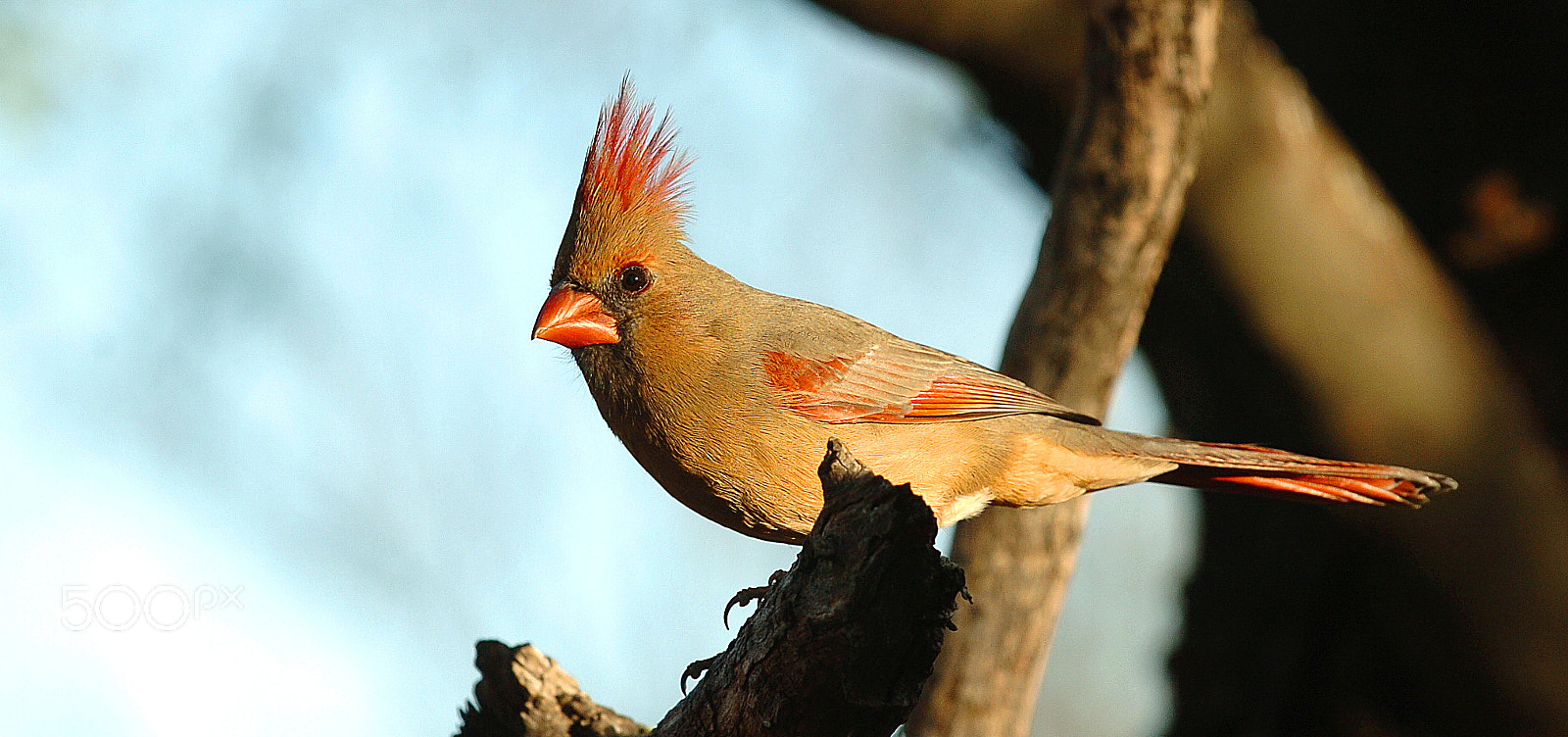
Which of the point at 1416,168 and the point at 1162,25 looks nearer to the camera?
the point at 1162,25

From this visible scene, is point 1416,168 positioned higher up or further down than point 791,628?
higher up

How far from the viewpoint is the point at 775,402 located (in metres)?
2.79

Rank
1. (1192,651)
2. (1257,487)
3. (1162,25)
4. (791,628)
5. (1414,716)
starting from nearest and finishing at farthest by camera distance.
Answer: (791,628) → (1257,487) → (1162,25) → (1414,716) → (1192,651)

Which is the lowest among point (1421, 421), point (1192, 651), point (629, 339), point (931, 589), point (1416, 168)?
point (931, 589)

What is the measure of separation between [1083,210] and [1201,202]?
19.3 inches

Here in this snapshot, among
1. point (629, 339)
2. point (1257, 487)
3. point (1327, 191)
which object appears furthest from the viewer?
point (1327, 191)

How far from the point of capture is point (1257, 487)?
320cm

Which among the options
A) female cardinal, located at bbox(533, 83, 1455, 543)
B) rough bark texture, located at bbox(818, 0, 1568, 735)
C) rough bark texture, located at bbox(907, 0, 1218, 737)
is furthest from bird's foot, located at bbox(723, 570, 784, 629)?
rough bark texture, located at bbox(818, 0, 1568, 735)

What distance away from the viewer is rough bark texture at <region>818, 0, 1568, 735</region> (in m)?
3.87

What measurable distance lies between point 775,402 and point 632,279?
529 millimetres

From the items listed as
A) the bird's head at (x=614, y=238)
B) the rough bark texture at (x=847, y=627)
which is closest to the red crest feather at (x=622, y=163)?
the bird's head at (x=614, y=238)

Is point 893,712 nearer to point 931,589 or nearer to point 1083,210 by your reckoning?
point 931,589

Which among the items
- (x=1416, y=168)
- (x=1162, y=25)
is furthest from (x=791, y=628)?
(x=1416, y=168)

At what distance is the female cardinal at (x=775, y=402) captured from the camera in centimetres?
275
